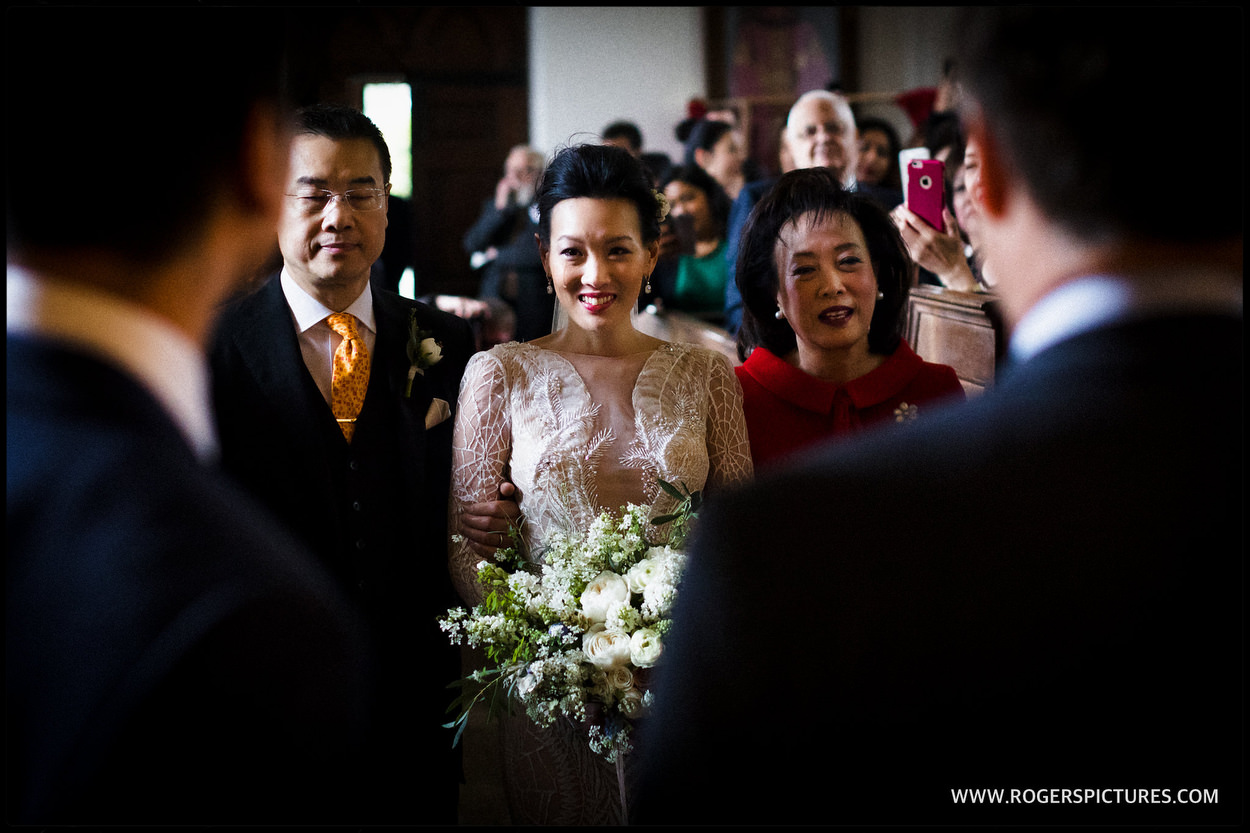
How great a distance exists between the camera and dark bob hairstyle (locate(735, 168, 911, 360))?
201 centimetres

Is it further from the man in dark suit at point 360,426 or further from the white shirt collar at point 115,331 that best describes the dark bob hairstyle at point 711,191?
the white shirt collar at point 115,331

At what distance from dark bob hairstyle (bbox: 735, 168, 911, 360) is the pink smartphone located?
0.86 feet

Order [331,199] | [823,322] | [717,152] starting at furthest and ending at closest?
1. [717,152]
2. [823,322]
3. [331,199]

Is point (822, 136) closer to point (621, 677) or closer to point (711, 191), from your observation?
point (711, 191)

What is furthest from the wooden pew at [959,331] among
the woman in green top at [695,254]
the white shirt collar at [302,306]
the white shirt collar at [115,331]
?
the white shirt collar at [115,331]

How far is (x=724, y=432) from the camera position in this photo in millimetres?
1922

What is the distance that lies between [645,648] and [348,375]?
29.1 inches

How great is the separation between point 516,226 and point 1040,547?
4293mm

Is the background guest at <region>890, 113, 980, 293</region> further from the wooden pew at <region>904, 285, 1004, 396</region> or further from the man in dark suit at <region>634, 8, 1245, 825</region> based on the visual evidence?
the man in dark suit at <region>634, 8, 1245, 825</region>

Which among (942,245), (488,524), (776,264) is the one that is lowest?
(488,524)

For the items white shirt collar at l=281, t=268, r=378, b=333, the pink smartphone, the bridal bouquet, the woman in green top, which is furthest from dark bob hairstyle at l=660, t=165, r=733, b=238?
the bridal bouquet

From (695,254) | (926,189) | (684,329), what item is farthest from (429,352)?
(695,254)

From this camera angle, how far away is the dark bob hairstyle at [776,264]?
2008 mm

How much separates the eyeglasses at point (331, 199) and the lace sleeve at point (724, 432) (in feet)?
2.32
